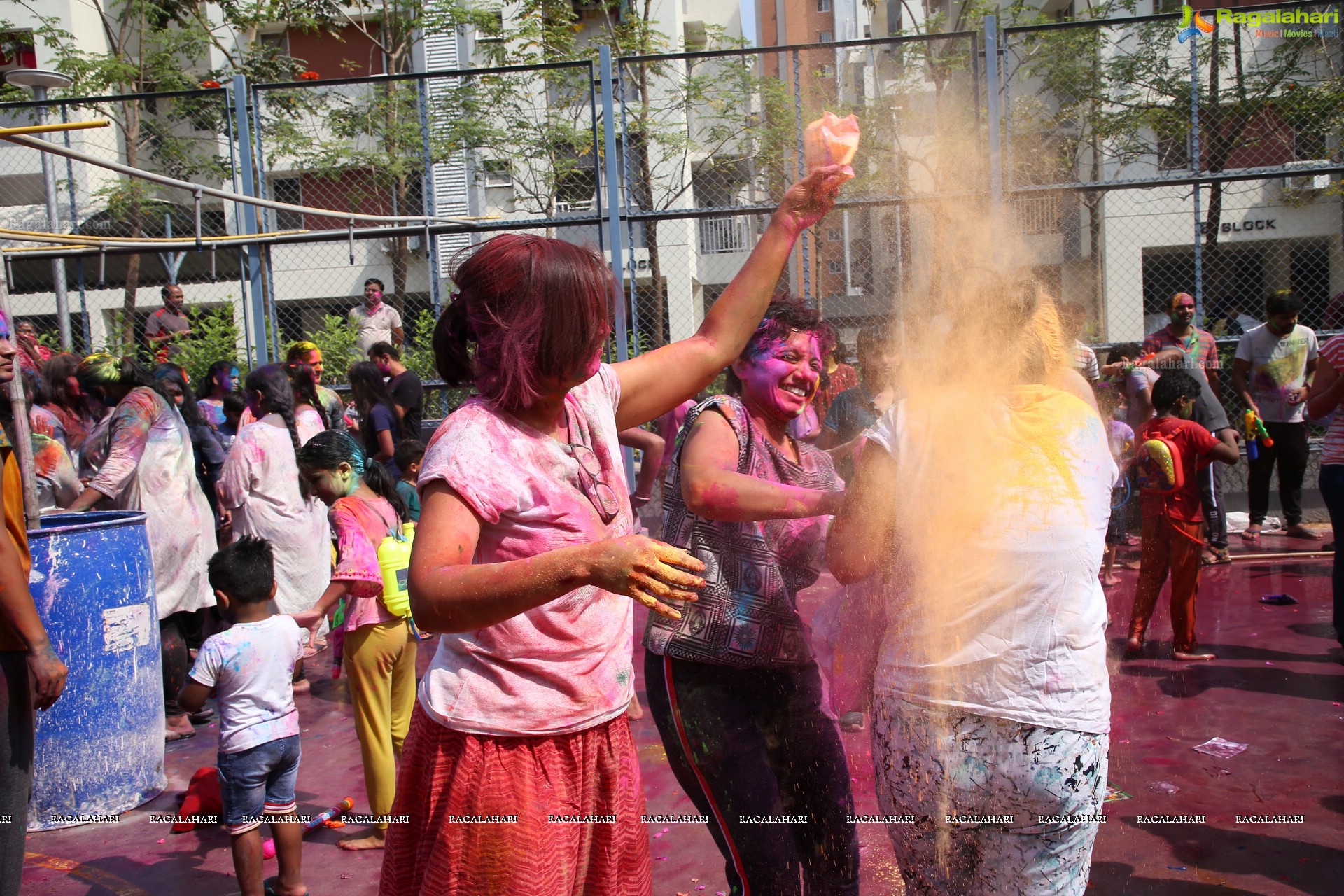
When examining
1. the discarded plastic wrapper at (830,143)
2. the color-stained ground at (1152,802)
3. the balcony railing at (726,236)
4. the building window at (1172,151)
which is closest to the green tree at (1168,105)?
the building window at (1172,151)

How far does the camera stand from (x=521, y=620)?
1771 mm

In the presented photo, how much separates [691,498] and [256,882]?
1.97 m

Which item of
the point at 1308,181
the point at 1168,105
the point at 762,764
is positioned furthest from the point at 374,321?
the point at 1308,181

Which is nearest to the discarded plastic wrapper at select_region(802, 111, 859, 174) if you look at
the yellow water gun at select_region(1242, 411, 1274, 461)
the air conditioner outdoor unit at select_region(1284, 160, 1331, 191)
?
the yellow water gun at select_region(1242, 411, 1274, 461)

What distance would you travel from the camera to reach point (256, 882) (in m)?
3.18

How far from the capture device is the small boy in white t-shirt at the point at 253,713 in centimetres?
323

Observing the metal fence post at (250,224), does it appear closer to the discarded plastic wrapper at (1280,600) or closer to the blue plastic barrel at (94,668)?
the blue plastic barrel at (94,668)

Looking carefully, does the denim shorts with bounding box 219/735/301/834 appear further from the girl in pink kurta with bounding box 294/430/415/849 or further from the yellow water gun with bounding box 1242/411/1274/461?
the yellow water gun with bounding box 1242/411/1274/461

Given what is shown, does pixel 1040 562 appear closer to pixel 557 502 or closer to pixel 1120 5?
pixel 557 502

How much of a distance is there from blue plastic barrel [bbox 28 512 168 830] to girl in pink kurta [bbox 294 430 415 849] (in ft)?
3.30

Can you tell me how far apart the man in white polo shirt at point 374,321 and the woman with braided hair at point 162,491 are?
4158mm

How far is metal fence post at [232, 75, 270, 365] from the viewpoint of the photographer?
8.00m

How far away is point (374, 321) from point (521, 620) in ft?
27.9

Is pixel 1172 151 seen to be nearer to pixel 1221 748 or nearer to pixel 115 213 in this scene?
pixel 1221 748
